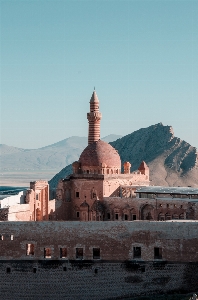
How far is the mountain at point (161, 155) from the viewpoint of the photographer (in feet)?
438

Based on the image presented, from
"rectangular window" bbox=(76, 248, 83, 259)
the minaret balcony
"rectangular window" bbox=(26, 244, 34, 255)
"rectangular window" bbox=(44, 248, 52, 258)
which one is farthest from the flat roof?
"rectangular window" bbox=(26, 244, 34, 255)

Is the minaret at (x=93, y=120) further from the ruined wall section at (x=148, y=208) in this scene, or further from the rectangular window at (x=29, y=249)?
the rectangular window at (x=29, y=249)

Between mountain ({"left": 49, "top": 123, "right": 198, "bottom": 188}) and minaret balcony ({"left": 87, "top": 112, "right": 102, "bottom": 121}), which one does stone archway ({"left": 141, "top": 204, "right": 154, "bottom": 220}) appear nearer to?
minaret balcony ({"left": 87, "top": 112, "right": 102, "bottom": 121})

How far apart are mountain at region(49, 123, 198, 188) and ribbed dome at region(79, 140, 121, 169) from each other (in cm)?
7796

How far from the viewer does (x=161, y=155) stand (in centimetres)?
14462

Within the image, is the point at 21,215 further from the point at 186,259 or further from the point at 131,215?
the point at 186,259

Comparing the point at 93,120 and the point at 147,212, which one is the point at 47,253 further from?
the point at 93,120

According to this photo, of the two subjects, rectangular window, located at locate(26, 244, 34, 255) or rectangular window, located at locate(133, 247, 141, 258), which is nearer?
rectangular window, located at locate(133, 247, 141, 258)

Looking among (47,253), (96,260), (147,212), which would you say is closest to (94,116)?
(147,212)

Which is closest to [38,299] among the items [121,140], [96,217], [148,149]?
[96,217]

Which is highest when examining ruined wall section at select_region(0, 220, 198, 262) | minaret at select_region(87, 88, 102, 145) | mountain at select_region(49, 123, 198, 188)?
mountain at select_region(49, 123, 198, 188)

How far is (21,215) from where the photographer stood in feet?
141

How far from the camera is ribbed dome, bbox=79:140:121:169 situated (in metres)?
50.0

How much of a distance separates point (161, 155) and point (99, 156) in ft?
315
